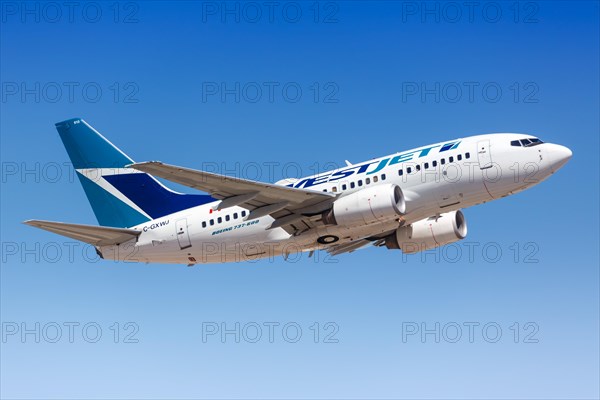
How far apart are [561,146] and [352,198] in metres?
9.95

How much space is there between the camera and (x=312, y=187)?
4412 cm

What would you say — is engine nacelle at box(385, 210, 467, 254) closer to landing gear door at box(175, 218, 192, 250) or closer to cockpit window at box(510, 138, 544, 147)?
cockpit window at box(510, 138, 544, 147)

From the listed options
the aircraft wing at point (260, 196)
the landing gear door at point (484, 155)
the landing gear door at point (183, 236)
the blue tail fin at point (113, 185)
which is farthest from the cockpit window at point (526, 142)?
the landing gear door at point (183, 236)

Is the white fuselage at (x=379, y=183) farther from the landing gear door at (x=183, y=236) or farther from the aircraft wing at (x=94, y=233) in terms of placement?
the aircraft wing at (x=94, y=233)

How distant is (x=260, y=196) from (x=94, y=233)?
30.3 feet

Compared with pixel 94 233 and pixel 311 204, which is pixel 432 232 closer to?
pixel 311 204

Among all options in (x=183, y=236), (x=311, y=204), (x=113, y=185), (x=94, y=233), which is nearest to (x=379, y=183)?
(x=311, y=204)

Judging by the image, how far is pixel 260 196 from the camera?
42.1 m

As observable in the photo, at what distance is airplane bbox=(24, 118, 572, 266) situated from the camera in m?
41.4

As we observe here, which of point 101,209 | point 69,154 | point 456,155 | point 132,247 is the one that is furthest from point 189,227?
point 456,155

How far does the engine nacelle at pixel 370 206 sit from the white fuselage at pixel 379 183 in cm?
67

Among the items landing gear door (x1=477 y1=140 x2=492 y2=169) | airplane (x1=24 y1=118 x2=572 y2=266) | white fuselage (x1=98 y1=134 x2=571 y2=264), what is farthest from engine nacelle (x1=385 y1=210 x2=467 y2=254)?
landing gear door (x1=477 y1=140 x2=492 y2=169)

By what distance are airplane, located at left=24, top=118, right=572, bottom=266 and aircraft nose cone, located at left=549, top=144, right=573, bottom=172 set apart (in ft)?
0.15

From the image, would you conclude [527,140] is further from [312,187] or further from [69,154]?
[69,154]
